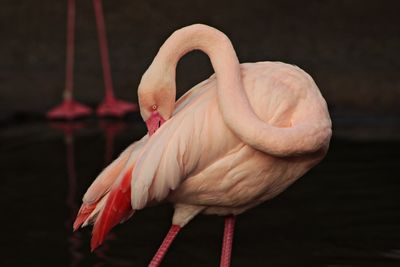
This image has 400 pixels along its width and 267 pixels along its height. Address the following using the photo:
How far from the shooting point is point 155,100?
13.9 ft

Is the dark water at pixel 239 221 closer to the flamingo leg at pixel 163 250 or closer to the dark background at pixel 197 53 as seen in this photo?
the flamingo leg at pixel 163 250

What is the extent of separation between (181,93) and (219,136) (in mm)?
5485

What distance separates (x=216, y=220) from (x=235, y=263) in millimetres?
993

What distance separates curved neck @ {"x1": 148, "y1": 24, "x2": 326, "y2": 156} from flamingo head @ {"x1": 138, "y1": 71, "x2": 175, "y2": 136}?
4 centimetres

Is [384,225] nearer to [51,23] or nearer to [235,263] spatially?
[235,263]

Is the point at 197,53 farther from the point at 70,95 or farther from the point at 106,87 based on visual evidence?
the point at 70,95

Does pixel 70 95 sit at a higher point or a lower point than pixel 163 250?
lower

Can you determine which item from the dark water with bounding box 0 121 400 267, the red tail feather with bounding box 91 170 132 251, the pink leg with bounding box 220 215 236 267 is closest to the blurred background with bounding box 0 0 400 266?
the dark water with bounding box 0 121 400 267

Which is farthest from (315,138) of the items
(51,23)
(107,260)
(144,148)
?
(51,23)

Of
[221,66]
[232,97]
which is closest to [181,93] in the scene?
[221,66]

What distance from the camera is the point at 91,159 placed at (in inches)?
313

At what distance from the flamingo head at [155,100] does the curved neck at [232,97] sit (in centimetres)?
4

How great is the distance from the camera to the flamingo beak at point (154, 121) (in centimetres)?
429

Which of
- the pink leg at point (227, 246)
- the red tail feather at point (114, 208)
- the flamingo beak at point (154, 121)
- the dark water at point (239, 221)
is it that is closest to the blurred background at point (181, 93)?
the dark water at point (239, 221)
